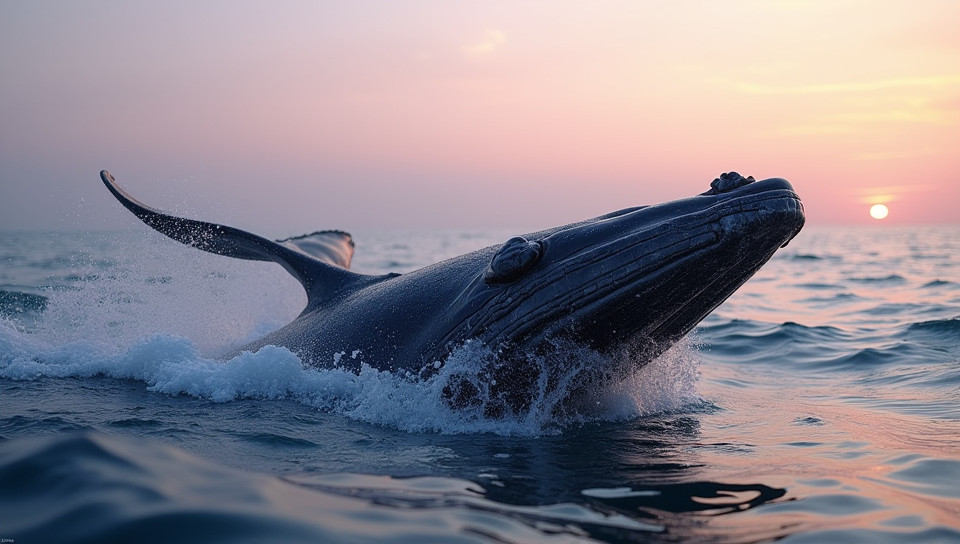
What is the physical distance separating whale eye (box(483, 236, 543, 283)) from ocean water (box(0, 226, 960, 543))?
644 mm

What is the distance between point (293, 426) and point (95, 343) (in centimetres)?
507

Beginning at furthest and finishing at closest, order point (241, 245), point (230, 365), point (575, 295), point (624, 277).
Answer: point (241, 245) → point (230, 365) → point (575, 295) → point (624, 277)

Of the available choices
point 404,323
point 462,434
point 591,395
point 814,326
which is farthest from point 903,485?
point 814,326

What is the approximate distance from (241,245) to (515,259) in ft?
14.2

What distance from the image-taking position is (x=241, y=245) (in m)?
9.66

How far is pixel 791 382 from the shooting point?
1070 cm

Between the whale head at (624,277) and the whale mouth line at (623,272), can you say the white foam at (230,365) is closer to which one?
the whale head at (624,277)

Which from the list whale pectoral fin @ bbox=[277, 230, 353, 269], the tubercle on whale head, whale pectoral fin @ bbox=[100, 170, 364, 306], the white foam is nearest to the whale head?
the tubercle on whale head

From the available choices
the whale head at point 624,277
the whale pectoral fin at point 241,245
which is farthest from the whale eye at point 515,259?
the whale pectoral fin at point 241,245

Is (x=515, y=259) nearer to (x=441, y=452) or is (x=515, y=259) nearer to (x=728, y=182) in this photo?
(x=441, y=452)

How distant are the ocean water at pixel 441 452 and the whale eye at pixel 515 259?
644mm

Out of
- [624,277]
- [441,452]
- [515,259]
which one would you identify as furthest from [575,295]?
[441,452]

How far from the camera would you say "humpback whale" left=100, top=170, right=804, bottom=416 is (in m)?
5.96

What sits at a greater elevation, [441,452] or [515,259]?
[515,259]
